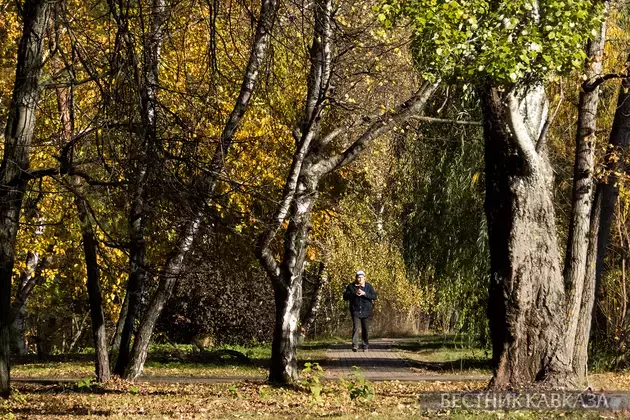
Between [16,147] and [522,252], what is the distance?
638cm

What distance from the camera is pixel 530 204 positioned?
46.2 feet

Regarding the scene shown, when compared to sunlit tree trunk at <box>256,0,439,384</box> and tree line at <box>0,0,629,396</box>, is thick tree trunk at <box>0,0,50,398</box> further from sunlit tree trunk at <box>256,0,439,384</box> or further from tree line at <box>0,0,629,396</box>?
sunlit tree trunk at <box>256,0,439,384</box>

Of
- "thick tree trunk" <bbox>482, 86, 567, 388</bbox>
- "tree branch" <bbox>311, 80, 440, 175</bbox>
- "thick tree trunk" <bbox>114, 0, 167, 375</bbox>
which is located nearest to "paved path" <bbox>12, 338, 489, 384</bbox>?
"tree branch" <bbox>311, 80, 440, 175</bbox>

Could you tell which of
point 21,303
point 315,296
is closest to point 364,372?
point 315,296

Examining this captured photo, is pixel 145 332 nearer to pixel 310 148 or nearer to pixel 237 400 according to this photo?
pixel 310 148

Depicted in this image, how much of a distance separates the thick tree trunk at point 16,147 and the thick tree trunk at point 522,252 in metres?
5.61

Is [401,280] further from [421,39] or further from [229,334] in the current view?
[421,39]

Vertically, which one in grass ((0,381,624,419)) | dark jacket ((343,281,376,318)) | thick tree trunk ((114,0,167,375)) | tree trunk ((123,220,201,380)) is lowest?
grass ((0,381,624,419))

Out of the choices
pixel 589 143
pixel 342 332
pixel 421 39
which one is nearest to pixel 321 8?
pixel 421 39

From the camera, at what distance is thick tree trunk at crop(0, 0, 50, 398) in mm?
12680

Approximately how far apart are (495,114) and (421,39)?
1.34m

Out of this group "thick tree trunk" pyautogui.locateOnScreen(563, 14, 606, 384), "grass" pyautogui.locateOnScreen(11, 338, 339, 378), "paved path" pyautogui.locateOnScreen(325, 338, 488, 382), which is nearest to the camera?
"thick tree trunk" pyautogui.locateOnScreen(563, 14, 606, 384)

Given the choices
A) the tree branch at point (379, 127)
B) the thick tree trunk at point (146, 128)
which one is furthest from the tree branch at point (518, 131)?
the thick tree trunk at point (146, 128)

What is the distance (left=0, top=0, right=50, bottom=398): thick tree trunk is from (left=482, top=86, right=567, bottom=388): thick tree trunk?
561 centimetres
